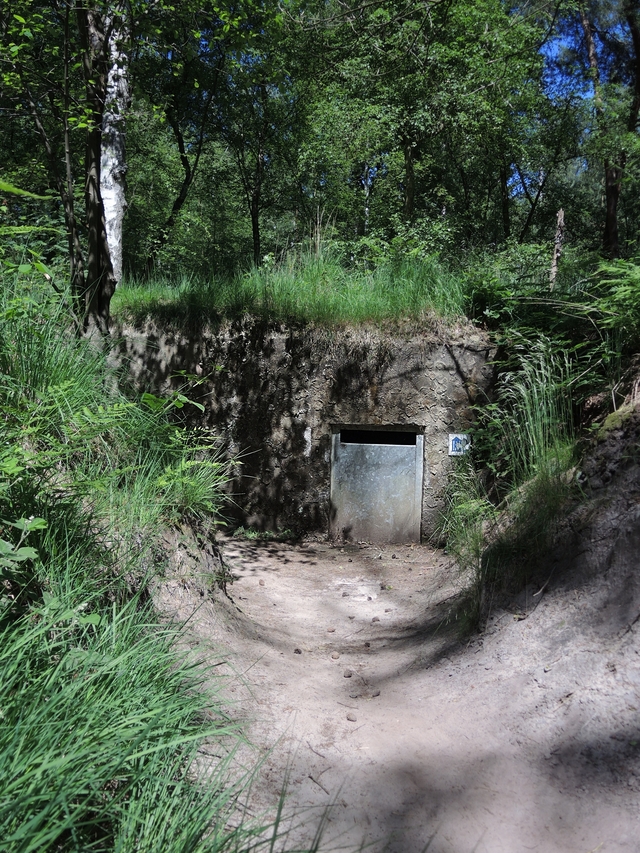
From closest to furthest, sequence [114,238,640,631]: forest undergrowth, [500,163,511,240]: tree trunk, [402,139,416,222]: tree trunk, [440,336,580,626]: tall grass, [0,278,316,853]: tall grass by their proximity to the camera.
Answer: [0,278,316,853]: tall grass
[440,336,580,626]: tall grass
[114,238,640,631]: forest undergrowth
[402,139,416,222]: tree trunk
[500,163,511,240]: tree trunk

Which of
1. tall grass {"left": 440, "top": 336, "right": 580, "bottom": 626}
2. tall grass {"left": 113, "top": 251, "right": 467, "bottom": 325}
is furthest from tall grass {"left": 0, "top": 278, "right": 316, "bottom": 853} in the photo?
tall grass {"left": 113, "top": 251, "right": 467, "bottom": 325}

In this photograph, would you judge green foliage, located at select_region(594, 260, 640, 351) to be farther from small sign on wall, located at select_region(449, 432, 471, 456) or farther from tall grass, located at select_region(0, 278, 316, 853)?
tall grass, located at select_region(0, 278, 316, 853)

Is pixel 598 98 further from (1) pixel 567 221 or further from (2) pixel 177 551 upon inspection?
(2) pixel 177 551

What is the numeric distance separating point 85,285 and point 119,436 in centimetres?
211

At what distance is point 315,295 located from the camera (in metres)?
7.97

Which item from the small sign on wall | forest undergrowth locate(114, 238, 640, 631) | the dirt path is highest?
forest undergrowth locate(114, 238, 640, 631)

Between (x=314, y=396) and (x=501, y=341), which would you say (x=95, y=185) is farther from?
(x=501, y=341)

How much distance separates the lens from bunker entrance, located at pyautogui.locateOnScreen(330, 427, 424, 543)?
757 cm

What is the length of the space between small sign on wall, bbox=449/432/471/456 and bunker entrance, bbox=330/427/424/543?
34 cm

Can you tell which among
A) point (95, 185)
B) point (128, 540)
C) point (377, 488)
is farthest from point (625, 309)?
point (95, 185)

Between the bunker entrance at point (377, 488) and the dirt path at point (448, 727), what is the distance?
2784 millimetres

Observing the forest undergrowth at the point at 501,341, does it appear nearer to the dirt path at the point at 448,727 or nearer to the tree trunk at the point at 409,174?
the dirt path at the point at 448,727

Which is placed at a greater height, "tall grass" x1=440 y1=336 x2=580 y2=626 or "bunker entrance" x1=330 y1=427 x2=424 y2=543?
"tall grass" x1=440 y1=336 x2=580 y2=626

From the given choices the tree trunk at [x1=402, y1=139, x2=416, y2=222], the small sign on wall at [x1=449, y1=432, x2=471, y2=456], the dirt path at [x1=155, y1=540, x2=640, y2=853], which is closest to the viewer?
the dirt path at [x1=155, y1=540, x2=640, y2=853]
